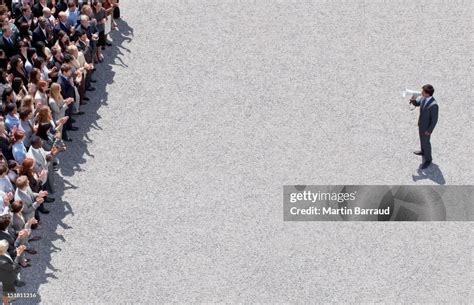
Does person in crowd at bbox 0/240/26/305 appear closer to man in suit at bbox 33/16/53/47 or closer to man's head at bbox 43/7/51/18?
man in suit at bbox 33/16/53/47

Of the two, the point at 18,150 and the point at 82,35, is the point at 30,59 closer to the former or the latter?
the point at 82,35

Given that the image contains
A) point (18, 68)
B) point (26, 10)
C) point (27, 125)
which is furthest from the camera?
point (26, 10)

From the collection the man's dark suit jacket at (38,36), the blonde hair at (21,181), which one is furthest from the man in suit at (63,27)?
the blonde hair at (21,181)

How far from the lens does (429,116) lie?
66.2ft

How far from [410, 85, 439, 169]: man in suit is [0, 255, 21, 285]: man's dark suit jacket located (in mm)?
9187

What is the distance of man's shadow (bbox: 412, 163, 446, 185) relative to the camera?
20.5 meters

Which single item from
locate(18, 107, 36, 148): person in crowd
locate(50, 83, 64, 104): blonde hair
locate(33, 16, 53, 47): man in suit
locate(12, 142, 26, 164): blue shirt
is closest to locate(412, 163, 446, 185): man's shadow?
locate(50, 83, 64, 104): blonde hair

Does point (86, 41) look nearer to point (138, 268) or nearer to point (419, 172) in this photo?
A: point (138, 268)

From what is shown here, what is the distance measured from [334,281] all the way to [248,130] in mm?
4889

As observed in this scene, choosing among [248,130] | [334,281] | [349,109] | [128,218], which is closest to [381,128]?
[349,109]

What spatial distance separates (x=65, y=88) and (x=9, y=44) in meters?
1.74

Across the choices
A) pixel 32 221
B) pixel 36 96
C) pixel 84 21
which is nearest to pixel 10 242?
pixel 32 221

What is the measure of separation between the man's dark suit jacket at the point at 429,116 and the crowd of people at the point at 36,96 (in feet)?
25.2

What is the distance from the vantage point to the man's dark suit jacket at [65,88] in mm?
20484
